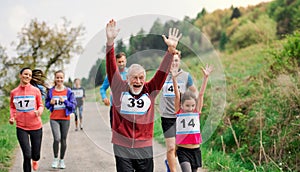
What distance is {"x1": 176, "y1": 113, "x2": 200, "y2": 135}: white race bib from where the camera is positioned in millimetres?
5211

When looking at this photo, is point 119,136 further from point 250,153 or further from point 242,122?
point 242,122

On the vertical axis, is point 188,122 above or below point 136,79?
below

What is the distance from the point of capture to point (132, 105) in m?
3.88

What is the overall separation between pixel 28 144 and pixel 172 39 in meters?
3.23

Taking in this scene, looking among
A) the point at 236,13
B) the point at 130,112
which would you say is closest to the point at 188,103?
the point at 130,112

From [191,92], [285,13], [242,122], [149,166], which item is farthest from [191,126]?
[285,13]

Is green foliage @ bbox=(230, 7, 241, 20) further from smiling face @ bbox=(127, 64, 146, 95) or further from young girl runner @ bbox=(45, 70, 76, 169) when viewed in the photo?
smiling face @ bbox=(127, 64, 146, 95)

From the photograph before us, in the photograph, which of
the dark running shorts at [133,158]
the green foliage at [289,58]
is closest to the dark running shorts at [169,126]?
the dark running shorts at [133,158]

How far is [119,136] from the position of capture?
4.00m

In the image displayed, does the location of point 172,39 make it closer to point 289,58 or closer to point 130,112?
point 130,112

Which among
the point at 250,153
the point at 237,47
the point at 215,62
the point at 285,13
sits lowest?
the point at 250,153

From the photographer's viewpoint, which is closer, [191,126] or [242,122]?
[191,126]

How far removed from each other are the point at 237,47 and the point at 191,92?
24.0m

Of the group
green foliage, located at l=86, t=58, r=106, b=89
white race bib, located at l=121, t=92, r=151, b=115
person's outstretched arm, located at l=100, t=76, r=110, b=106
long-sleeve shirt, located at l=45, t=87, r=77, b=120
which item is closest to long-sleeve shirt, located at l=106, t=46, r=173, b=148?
white race bib, located at l=121, t=92, r=151, b=115
